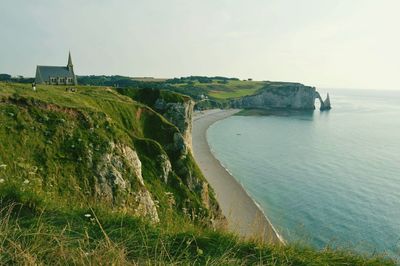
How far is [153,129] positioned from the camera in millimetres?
48156

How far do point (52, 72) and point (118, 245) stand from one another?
3311 inches

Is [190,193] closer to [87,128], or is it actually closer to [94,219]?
[87,128]

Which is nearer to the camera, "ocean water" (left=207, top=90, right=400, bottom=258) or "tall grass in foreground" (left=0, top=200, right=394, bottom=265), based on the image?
"tall grass in foreground" (left=0, top=200, right=394, bottom=265)

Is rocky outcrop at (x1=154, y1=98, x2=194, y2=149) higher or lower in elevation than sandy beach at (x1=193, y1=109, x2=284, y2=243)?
higher

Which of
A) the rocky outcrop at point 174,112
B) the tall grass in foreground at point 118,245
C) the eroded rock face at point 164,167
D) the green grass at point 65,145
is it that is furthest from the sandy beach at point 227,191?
the tall grass in foreground at point 118,245

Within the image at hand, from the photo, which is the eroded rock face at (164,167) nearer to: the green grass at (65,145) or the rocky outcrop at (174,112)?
the green grass at (65,145)

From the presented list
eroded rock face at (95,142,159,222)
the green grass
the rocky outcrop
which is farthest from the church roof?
eroded rock face at (95,142,159,222)

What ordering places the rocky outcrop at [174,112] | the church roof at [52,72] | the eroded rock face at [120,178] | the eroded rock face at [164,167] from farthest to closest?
the church roof at [52,72]
the rocky outcrop at [174,112]
the eroded rock face at [164,167]
the eroded rock face at [120,178]

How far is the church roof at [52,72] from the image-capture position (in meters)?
77.9

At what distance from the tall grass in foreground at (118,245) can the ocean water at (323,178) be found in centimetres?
144

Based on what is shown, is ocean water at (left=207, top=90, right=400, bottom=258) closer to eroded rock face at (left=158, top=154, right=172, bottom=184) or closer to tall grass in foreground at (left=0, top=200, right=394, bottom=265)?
tall grass in foreground at (left=0, top=200, right=394, bottom=265)

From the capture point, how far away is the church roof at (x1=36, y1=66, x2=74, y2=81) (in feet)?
256

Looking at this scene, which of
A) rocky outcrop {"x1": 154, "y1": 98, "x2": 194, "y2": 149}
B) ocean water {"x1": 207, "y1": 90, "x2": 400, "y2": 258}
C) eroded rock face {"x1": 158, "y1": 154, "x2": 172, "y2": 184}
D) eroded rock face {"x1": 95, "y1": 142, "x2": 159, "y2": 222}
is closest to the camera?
eroded rock face {"x1": 95, "y1": 142, "x2": 159, "y2": 222}

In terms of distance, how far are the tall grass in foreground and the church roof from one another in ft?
264
